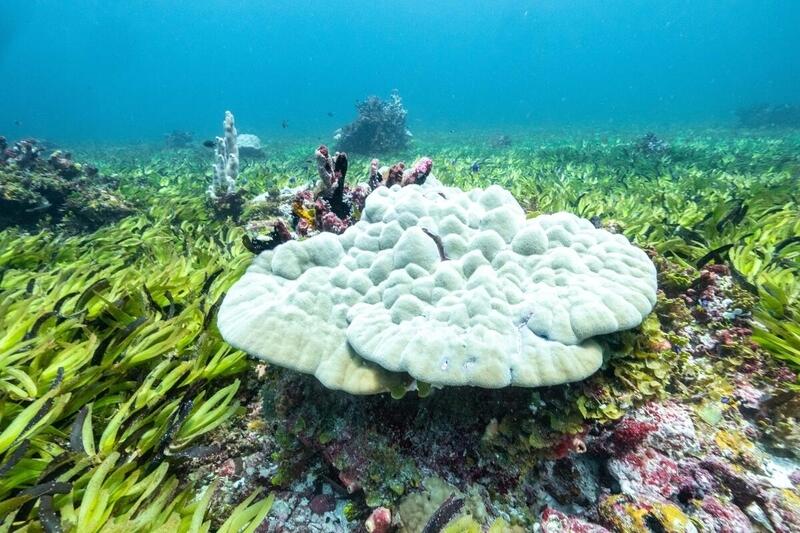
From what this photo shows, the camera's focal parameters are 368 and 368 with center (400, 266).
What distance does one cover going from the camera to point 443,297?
7.86 feet

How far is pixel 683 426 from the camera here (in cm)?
220

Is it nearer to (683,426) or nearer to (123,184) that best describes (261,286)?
(683,426)

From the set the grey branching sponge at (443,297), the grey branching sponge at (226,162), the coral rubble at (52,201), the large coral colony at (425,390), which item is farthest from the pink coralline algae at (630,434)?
the coral rubble at (52,201)

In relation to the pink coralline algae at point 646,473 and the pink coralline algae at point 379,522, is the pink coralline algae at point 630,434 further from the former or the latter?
the pink coralline algae at point 379,522

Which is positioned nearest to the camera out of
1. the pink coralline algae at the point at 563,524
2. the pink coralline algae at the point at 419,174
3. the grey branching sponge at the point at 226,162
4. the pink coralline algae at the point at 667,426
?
the pink coralline algae at the point at 563,524

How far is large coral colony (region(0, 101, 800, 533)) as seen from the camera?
1.96 m

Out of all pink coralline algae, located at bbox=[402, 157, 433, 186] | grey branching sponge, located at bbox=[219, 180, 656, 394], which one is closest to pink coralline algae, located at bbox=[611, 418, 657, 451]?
grey branching sponge, located at bbox=[219, 180, 656, 394]

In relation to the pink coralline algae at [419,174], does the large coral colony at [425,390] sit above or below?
below

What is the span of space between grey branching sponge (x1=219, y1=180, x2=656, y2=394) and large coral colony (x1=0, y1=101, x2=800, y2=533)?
0.01 metres

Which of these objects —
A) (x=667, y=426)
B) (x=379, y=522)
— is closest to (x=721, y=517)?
(x=667, y=426)

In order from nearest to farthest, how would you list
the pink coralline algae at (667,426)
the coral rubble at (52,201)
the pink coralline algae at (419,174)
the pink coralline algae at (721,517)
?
the pink coralline algae at (721,517) < the pink coralline algae at (667,426) < the pink coralline algae at (419,174) < the coral rubble at (52,201)

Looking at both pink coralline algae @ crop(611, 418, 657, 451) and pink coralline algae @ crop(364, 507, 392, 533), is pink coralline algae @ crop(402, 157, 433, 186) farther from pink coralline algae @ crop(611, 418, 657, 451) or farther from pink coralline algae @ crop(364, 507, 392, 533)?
pink coralline algae @ crop(364, 507, 392, 533)

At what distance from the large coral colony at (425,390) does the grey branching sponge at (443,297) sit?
1cm

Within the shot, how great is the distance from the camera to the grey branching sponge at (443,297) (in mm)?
2016
